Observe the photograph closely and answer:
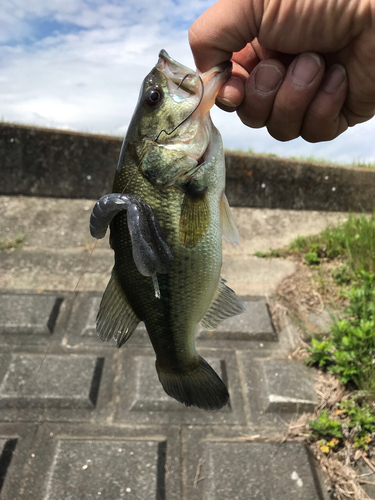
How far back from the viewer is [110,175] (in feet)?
15.9

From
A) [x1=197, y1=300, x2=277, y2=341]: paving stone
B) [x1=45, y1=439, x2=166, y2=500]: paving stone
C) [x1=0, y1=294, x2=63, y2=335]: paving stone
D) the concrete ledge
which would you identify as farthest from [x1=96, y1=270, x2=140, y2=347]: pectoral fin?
the concrete ledge

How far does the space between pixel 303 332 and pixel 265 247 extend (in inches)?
53.8

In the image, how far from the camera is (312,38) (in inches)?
63.4

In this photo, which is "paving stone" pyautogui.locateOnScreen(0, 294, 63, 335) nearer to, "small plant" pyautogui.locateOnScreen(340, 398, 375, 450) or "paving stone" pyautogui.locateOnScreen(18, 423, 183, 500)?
"paving stone" pyautogui.locateOnScreen(18, 423, 183, 500)

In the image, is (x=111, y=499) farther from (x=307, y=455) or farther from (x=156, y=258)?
(x=156, y=258)

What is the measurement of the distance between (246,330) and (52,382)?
147cm

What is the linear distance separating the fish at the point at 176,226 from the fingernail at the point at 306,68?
17.5 inches

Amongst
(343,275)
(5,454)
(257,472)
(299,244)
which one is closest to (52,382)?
(5,454)

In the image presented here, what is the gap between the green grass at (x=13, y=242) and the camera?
13.6 ft

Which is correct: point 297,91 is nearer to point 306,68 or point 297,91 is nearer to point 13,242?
point 306,68

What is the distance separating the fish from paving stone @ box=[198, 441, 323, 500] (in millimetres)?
Answer: 1229

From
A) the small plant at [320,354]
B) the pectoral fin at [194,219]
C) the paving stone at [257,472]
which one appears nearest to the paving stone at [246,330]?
the small plant at [320,354]

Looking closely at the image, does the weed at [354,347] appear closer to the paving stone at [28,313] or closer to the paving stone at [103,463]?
the paving stone at [103,463]

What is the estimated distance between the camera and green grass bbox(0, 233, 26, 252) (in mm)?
4137
